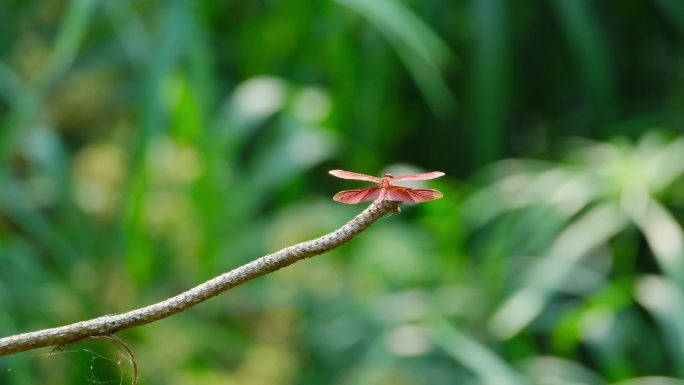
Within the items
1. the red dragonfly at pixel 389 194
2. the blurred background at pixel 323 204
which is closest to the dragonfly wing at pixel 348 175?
the red dragonfly at pixel 389 194

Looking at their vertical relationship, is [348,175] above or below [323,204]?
below

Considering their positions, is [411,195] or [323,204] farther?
[323,204]

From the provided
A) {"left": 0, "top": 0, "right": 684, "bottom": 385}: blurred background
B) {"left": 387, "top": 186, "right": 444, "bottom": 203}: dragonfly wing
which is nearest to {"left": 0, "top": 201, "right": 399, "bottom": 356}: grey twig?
{"left": 387, "top": 186, "right": 444, "bottom": 203}: dragonfly wing

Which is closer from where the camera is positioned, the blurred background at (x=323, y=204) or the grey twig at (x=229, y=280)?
the grey twig at (x=229, y=280)

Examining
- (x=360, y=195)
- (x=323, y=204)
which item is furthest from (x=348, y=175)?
(x=323, y=204)

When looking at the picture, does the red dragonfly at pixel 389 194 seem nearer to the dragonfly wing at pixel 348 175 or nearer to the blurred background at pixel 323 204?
the dragonfly wing at pixel 348 175

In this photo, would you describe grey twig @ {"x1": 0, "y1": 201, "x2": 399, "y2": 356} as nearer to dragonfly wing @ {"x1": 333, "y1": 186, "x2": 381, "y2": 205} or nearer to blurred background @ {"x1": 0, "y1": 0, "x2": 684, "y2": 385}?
dragonfly wing @ {"x1": 333, "y1": 186, "x2": 381, "y2": 205}

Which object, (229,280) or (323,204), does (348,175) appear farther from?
(323,204)
